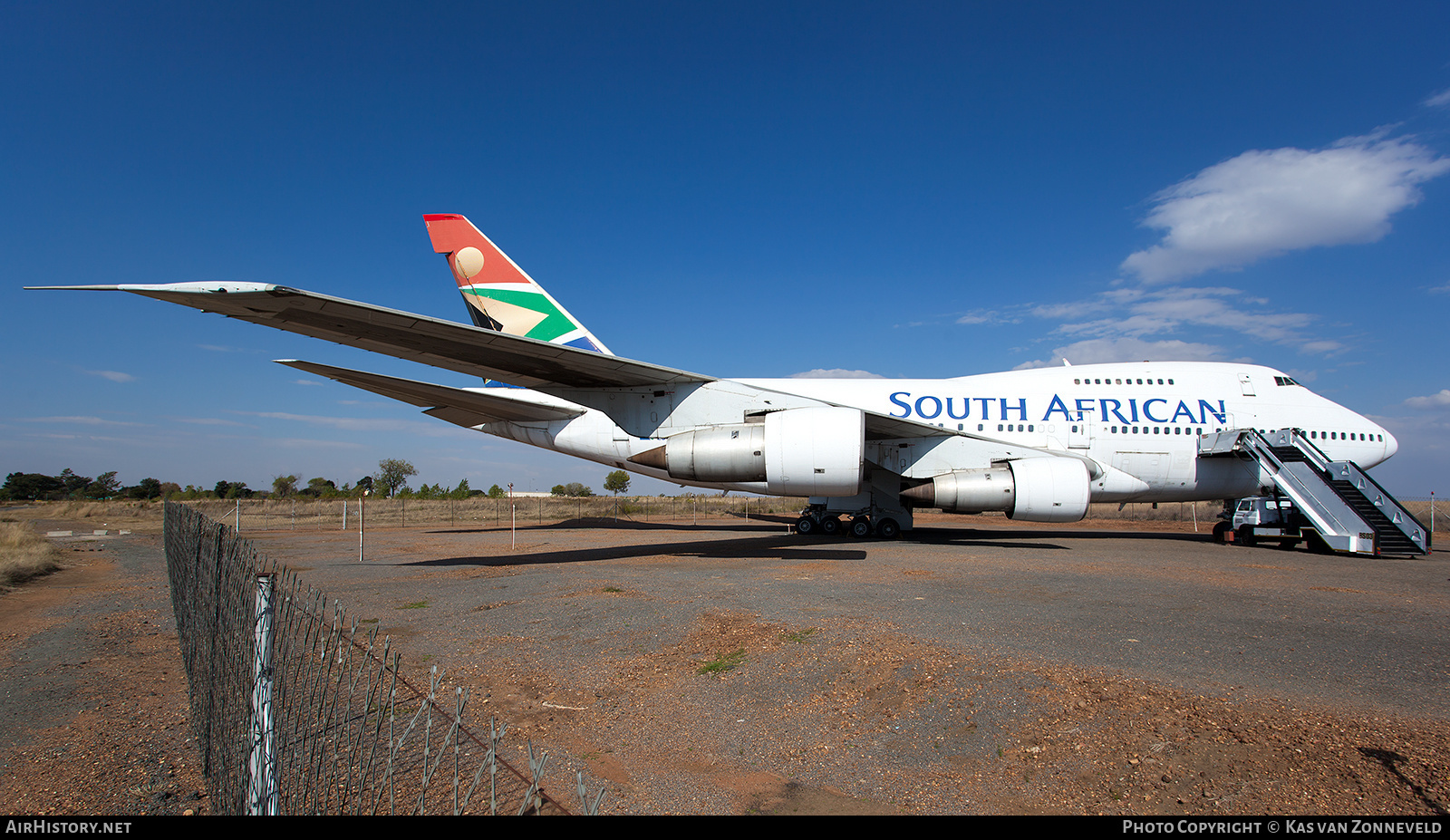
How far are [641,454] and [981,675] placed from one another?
872cm

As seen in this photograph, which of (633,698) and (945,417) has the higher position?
(945,417)

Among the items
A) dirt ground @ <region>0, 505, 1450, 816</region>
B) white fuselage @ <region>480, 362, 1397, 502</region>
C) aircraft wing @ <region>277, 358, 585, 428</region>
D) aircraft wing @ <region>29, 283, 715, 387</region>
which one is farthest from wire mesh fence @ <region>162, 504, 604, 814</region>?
white fuselage @ <region>480, 362, 1397, 502</region>

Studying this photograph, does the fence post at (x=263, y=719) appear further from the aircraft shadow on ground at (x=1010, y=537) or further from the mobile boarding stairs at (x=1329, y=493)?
the mobile boarding stairs at (x=1329, y=493)

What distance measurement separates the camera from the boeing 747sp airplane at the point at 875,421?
11031 mm

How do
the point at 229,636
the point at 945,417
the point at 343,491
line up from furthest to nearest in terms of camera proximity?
the point at 343,491 < the point at 945,417 < the point at 229,636

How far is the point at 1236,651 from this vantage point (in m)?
4.99

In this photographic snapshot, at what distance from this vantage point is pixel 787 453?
1111 cm

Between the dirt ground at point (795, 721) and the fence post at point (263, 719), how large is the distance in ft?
4.16

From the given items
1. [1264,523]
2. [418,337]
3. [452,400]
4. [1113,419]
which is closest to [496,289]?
[452,400]

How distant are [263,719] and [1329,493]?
758 inches

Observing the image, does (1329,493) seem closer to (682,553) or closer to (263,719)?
(682,553)

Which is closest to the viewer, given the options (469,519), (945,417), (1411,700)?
(1411,700)

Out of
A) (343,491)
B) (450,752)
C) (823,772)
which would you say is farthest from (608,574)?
(343,491)
